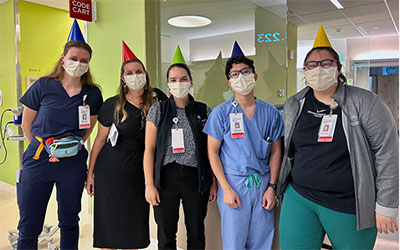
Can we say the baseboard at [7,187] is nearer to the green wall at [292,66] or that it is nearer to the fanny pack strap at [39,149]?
the fanny pack strap at [39,149]

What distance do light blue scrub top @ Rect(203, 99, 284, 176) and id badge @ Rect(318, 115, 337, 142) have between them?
294mm

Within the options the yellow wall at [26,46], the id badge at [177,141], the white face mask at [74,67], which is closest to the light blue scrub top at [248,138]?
the id badge at [177,141]

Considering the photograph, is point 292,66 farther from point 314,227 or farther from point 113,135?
point 314,227

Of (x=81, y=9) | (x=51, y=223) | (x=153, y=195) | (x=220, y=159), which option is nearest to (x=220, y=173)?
(x=220, y=159)

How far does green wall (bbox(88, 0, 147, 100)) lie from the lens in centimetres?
310

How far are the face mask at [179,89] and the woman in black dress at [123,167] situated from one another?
24 cm

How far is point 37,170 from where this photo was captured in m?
1.94

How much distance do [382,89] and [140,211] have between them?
7.90 metres

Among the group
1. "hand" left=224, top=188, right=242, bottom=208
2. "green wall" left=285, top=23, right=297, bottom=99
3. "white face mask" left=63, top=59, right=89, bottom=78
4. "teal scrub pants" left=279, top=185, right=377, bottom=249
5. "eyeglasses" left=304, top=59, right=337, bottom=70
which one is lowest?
"teal scrub pants" left=279, top=185, right=377, bottom=249

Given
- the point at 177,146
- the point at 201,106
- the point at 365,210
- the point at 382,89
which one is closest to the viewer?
the point at 365,210

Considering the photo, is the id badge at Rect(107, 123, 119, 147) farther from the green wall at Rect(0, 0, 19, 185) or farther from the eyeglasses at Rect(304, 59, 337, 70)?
the green wall at Rect(0, 0, 19, 185)

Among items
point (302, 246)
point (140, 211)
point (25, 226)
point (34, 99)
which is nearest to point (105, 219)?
point (140, 211)

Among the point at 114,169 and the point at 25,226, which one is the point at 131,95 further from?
the point at 25,226

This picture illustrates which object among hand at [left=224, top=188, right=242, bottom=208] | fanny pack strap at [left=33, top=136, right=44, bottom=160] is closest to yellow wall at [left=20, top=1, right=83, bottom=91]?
fanny pack strap at [left=33, top=136, right=44, bottom=160]
